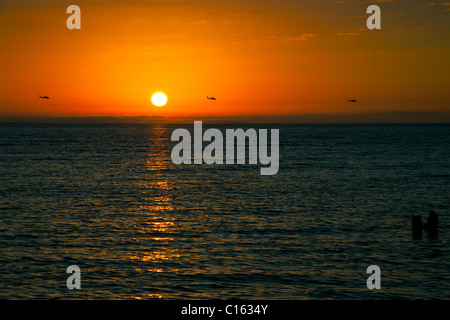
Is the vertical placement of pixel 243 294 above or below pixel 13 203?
→ below

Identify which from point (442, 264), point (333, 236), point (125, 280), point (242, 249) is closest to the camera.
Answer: point (125, 280)

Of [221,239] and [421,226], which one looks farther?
[421,226]

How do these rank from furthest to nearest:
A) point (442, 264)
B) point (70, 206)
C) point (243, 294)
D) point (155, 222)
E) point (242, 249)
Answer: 1. point (70, 206)
2. point (155, 222)
3. point (242, 249)
4. point (442, 264)
5. point (243, 294)

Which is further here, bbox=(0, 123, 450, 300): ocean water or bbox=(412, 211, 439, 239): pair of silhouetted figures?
bbox=(412, 211, 439, 239): pair of silhouetted figures

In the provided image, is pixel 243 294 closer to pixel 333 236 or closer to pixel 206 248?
pixel 206 248

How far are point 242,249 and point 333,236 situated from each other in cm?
692

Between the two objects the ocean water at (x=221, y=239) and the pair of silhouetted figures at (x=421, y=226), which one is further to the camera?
the pair of silhouetted figures at (x=421, y=226)

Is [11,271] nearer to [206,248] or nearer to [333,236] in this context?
[206,248]

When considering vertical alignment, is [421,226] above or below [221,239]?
above

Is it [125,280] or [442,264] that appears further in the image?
[442,264]
